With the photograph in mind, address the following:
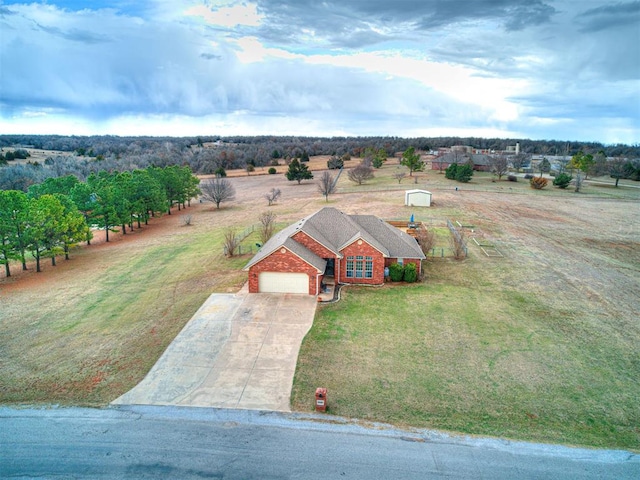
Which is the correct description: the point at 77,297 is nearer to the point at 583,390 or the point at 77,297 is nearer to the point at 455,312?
the point at 455,312

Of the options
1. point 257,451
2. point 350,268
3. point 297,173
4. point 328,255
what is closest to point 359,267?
point 350,268

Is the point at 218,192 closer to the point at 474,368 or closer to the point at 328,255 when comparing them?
the point at 328,255

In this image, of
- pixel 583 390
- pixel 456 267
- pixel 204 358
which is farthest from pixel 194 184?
pixel 583 390

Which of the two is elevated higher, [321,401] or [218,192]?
[218,192]

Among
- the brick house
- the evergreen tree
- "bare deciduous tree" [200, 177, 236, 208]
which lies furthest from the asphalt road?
the evergreen tree

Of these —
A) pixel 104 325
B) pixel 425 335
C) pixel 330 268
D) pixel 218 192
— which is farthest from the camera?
pixel 218 192

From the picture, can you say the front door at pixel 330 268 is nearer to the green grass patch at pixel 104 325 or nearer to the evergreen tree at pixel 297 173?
the green grass patch at pixel 104 325
